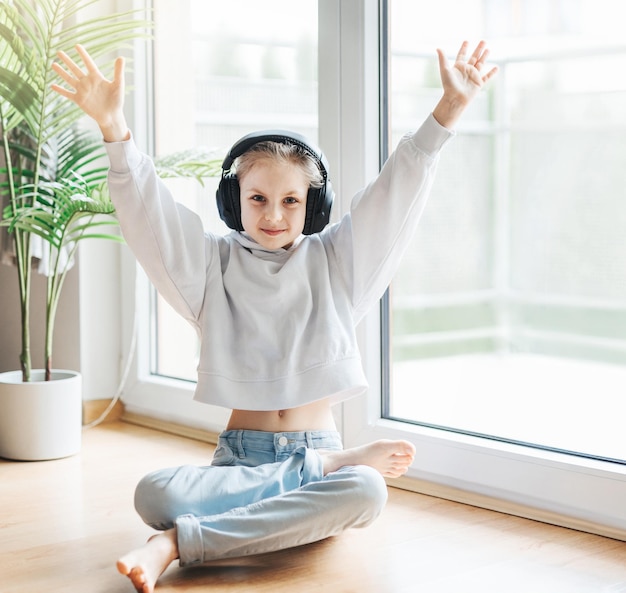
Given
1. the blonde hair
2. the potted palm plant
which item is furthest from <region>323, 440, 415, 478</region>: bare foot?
the potted palm plant

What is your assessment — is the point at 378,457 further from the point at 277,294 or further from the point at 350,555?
the point at 277,294

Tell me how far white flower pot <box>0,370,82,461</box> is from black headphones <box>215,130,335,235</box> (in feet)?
2.37

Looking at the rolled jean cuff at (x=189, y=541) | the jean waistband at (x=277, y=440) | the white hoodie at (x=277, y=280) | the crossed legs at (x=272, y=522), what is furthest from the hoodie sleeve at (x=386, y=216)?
the rolled jean cuff at (x=189, y=541)

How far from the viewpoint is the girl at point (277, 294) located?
136cm

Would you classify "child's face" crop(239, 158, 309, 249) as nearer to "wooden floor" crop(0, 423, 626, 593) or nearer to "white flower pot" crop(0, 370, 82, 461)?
"wooden floor" crop(0, 423, 626, 593)

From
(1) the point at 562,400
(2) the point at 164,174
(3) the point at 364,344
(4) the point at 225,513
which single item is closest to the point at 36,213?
(2) the point at 164,174

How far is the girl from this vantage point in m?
1.36

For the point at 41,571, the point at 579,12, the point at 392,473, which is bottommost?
the point at 41,571

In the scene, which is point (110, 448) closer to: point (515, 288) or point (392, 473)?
point (392, 473)

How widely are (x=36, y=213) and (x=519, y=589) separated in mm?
1217

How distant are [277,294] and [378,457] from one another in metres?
0.31

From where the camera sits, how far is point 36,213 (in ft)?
6.21

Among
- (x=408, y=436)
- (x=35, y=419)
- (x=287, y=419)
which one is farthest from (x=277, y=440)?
(x=35, y=419)

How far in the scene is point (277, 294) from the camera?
4.90ft
